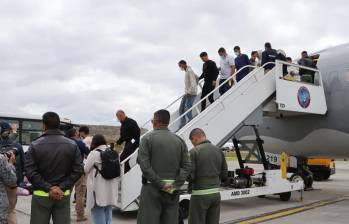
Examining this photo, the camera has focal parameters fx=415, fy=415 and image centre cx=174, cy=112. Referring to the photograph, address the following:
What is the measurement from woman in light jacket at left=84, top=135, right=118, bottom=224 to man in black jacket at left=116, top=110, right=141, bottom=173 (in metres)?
2.01

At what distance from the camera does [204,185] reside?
5359 millimetres

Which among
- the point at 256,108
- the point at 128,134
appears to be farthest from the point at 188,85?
the point at 128,134

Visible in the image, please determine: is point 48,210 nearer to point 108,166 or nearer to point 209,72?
point 108,166

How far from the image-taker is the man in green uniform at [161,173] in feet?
15.8

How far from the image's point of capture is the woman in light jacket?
604cm

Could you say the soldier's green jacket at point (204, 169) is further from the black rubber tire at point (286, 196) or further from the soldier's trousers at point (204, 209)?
the black rubber tire at point (286, 196)

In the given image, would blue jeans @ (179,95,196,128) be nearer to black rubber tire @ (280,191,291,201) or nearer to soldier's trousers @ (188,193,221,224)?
black rubber tire @ (280,191,291,201)

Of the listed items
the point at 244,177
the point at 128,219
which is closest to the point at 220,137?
the point at 244,177

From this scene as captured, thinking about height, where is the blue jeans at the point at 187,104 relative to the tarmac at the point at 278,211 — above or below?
above

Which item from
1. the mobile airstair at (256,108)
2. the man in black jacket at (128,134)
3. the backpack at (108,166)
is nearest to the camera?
the backpack at (108,166)

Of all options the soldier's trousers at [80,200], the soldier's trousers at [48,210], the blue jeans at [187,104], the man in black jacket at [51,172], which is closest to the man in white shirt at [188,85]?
the blue jeans at [187,104]

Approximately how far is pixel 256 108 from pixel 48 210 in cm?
634

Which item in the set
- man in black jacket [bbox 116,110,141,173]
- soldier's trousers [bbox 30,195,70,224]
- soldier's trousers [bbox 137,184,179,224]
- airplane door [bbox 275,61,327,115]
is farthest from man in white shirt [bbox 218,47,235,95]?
soldier's trousers [bbox 30,195,70,224]

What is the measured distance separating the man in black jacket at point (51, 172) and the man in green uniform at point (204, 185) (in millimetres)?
1545
